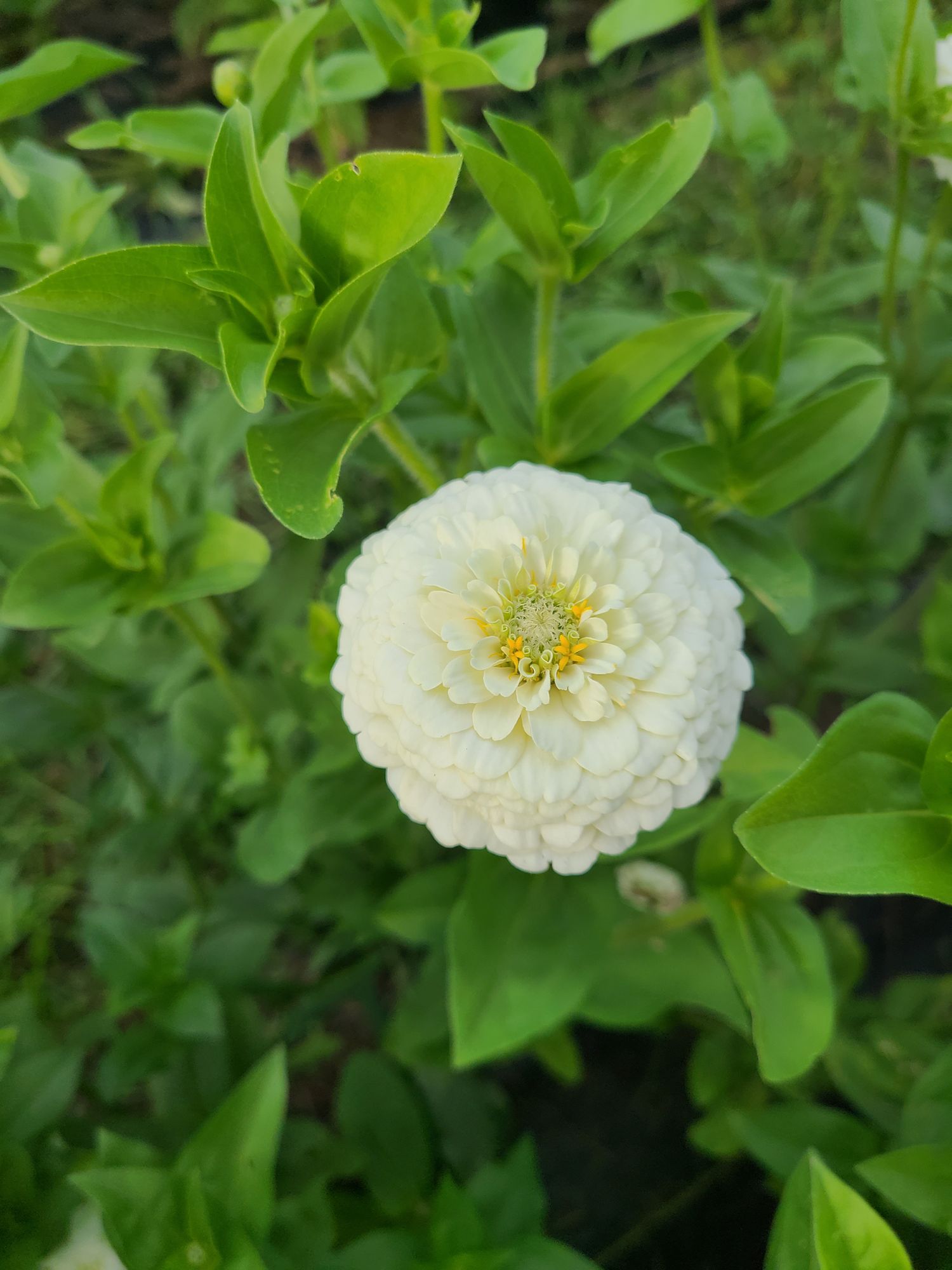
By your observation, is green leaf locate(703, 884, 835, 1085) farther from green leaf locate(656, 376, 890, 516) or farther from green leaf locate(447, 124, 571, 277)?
green leaf locate(447, 124, 571, 277)

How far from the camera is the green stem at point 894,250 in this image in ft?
2.19

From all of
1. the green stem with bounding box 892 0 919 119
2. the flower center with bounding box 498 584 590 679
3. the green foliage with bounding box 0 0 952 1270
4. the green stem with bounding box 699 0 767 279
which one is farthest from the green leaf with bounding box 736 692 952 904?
the green stem with bounding box 699 0 767 279

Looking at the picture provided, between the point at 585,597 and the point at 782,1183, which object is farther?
the point at 782,1183

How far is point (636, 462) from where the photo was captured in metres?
0.67

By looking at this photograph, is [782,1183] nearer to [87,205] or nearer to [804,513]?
[804,513]

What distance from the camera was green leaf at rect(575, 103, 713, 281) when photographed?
0.54m

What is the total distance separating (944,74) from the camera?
0.67 meters

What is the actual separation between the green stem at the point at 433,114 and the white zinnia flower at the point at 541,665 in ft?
1.00

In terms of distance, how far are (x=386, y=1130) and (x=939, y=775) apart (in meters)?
0.69

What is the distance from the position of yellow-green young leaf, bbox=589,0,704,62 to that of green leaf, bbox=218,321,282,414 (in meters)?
0.50

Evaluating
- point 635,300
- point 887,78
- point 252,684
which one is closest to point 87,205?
point 252,684

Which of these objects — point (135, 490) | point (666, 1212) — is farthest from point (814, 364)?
point (666, 1212)

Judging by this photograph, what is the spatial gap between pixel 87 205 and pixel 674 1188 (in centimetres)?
119

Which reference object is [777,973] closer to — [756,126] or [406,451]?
[406,451]
